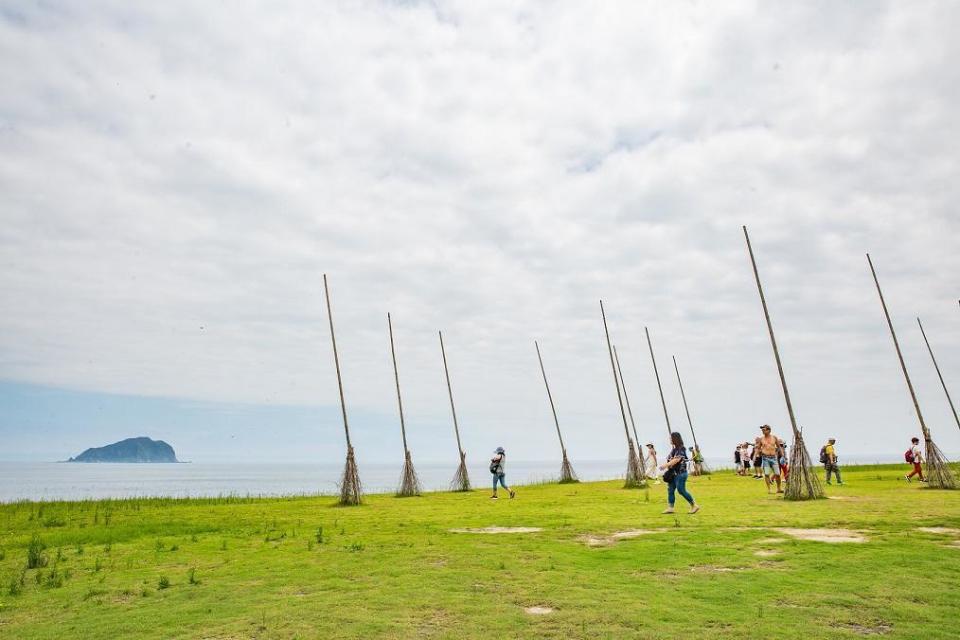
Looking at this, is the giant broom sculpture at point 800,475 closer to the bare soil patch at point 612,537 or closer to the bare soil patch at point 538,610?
the bare soil patch at point 612,537

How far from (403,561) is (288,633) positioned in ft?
11.7

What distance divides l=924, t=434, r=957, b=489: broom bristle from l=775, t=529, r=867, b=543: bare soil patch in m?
12.3

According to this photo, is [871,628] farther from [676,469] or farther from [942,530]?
[676,469]

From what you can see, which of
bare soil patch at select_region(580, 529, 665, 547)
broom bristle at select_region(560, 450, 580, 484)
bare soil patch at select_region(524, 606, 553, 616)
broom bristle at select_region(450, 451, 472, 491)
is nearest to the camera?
bare soil patch at select_region(524, 606, 553, 616)

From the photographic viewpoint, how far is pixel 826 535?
10570 millimetres

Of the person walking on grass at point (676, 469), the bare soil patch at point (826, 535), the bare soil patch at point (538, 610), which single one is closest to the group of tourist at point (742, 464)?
the person walking on grass at point (676, 469)

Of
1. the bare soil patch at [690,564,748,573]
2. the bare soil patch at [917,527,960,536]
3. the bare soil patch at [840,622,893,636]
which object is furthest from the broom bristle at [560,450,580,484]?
the bare soil patch at [840,622,893,636]

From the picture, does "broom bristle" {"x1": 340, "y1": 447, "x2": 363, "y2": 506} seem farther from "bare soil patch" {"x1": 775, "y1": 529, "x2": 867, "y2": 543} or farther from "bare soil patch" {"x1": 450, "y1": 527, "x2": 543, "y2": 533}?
"bare soil patch" {"x1": 775, "y1": 529, "x2": 867, "y2": 543}

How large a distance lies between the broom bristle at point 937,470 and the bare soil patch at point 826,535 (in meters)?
12.3

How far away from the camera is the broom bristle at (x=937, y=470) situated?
20031 mm

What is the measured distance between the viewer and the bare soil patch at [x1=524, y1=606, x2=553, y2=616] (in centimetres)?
638

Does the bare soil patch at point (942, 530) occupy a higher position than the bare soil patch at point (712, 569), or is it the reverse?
the bare soil patch at point (712, 569)

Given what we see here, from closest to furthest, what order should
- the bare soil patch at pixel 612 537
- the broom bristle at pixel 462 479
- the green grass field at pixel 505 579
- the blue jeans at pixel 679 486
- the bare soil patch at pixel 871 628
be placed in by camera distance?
the bare soil patch at pixel 871 628
the green grass field at pixel 505 579
the bare soil patch at pixel 612 537
the blue jeans at pixel 679 486
the broom bristle at pixel 462 479

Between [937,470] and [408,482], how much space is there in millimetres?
19425
